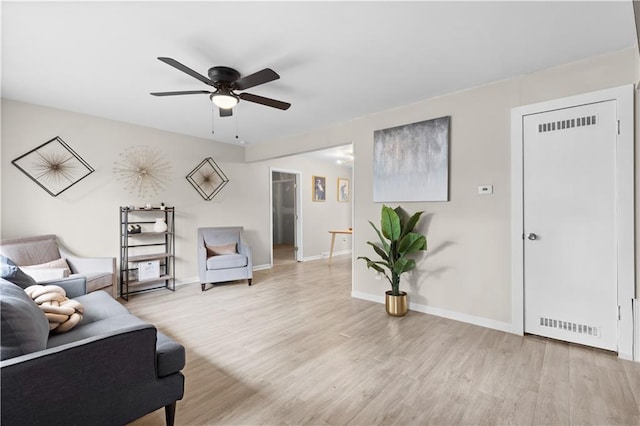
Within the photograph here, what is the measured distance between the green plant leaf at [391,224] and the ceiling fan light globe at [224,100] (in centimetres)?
194

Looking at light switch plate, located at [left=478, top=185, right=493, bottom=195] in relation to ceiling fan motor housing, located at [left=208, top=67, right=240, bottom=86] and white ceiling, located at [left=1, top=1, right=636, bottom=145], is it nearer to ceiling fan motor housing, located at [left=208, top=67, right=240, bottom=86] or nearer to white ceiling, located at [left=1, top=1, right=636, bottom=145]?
white ceiling, located at [left=1, top=1, right=636, bottom=145]

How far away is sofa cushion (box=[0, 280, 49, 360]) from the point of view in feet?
3.83

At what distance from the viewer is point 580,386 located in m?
1.93

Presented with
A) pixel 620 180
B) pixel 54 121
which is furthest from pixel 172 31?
pixel 620 180

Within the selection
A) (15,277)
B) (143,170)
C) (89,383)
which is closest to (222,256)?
(143,170)

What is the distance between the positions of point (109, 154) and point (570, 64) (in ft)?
17.5

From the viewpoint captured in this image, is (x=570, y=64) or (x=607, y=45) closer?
(x=607, y=45)

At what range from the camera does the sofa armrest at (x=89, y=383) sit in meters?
1.10

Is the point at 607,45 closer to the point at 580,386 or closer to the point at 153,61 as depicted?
the point at 580,386

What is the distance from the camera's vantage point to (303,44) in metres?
2.20

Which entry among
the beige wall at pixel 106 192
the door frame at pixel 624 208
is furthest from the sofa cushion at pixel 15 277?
the door frame at pixel 624 208

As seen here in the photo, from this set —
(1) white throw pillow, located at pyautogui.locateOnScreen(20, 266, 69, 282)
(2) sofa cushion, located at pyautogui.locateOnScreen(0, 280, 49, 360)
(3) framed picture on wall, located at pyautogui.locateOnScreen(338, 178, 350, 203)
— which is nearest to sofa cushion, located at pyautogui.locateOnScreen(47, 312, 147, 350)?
(2) sofa cushion, located at pyautogui.locateOnScreen(0, 280, 49, 360)

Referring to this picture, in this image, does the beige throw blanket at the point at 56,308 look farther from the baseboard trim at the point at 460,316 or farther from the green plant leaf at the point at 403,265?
the baseboard trim at the point at 460,316

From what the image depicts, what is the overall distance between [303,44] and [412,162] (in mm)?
1860
